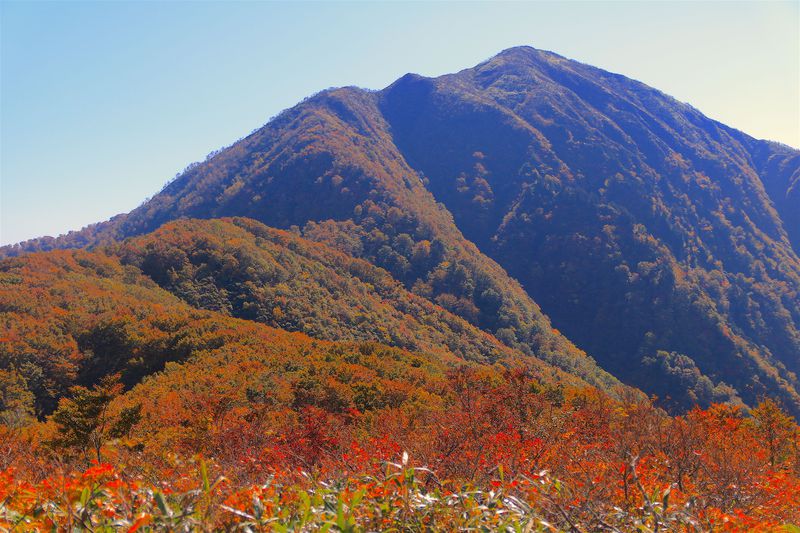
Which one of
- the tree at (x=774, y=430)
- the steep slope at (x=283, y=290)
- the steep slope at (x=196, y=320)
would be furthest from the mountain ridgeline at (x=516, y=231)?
the tree at (x=774, y=430)

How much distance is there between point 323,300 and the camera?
192 feet

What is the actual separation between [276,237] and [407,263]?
2620 centimetres

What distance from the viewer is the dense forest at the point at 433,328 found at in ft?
14.0

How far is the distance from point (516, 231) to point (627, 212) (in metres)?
24.8

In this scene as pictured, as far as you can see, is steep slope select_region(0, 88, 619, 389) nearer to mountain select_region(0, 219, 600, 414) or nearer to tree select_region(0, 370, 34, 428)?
mountain select_region(0, 219, 600, 414)

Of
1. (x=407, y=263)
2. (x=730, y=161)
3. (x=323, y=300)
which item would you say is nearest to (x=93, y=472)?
(x=323, y=300)

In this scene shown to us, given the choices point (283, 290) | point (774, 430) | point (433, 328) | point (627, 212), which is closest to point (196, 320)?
point (283, 290)

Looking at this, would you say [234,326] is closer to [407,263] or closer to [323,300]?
[323,300]

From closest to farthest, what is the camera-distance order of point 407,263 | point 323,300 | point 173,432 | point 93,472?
point 93,472 → point 173,432 → point 323,300 → point 407,263

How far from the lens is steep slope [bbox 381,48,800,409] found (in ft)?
279

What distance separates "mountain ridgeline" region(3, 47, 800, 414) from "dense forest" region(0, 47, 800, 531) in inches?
24.6

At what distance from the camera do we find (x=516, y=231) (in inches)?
4732

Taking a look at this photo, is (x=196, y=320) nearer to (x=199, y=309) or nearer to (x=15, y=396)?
(x=15, y=396)

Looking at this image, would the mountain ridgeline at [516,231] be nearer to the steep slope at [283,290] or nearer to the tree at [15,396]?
the steep slope at [283,290]
